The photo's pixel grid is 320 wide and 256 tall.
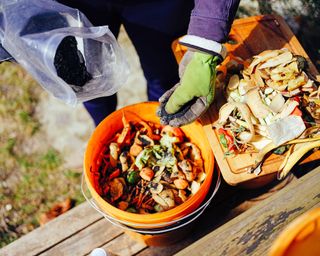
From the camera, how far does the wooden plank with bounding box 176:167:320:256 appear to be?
114 cm

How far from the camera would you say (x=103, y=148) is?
5.94ft

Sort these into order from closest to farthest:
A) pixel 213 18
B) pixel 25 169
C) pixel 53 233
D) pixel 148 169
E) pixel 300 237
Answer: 1. pixel 300 237
2. pixel 213 18
3. pixel 148 169
4. pixel 53 233
5. pixel 25 169

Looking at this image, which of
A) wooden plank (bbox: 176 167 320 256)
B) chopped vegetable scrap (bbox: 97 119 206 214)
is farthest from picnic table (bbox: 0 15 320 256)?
wooden plank (bbox: 176 167 320 256)

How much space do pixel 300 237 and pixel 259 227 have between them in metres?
0.33

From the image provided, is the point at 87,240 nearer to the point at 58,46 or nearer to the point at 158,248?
the point at 158,248

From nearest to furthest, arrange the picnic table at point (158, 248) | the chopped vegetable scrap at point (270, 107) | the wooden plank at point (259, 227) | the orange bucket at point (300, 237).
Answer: the orange bucket at point (300, 237) < the wooden plank at point (259, 227) < the chopped vegetable scrap at point (270, 107) < the picnic table at point (158, 248)

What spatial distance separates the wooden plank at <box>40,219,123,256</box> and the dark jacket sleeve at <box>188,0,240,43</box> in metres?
0.97

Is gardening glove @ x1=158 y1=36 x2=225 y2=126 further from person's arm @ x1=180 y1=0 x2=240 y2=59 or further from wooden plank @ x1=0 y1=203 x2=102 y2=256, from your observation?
wooden plank @ x1=0 y1=203 x2=102 y2=256

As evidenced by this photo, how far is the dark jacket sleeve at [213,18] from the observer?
139cm

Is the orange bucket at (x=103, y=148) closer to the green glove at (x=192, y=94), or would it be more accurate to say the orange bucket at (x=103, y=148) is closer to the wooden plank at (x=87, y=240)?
the green glove at (x=192, y=94)

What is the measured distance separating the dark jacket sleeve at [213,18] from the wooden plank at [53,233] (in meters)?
1.00

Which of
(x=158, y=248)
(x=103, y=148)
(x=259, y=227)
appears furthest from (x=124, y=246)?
(x=259, y=227)

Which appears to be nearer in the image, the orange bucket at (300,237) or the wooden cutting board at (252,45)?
the orange bucket at (300,237)

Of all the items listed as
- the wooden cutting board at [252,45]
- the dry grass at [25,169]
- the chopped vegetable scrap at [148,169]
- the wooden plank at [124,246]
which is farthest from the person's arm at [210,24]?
the dry grass at [25,169]
